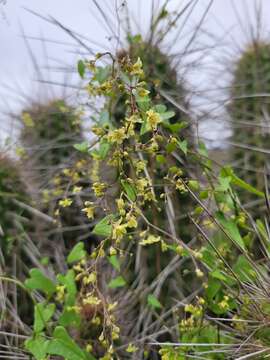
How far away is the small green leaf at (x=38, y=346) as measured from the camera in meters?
0.90

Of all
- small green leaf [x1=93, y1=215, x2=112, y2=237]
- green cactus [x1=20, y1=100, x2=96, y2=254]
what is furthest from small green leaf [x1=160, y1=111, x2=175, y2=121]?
green cactus [x1=20, y1=100, x2=96, y2=254]

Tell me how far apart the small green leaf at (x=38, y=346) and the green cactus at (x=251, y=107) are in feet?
3.12

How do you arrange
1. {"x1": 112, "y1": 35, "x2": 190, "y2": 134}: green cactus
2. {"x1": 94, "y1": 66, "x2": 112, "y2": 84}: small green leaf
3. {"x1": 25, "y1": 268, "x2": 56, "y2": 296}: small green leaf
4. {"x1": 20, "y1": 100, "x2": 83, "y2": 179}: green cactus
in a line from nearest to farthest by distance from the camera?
{"x1": 94, "y1": 66, "x2": 112, "y2": 84}: small green leaf, {"x1": 25, "y1": 268, "x2": 56, "y2": 296}: small green leaf, {"x1": 112, "y1": 35, "x2": 190, "y2": 134}: green cactus, {"x1": 20, "y1": 100, "x2": 83, "y2": 179}: green cactus

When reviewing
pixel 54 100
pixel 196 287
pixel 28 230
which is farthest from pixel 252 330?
pixel 54 100

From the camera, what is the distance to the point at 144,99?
0.83 metres

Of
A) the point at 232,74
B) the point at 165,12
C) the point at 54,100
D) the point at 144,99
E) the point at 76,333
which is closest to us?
the point at 144,99

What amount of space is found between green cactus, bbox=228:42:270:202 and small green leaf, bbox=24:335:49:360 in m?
0.95

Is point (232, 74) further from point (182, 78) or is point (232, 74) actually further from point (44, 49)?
point (44, 49)

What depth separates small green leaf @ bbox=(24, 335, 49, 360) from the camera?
901 mm

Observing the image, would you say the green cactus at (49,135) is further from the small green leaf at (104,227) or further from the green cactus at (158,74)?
the small green leaf at (104,227)

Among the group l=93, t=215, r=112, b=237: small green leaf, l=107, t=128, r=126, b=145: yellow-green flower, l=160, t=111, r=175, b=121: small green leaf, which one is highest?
l=160, t=111, r=175, b=121: small green leaf

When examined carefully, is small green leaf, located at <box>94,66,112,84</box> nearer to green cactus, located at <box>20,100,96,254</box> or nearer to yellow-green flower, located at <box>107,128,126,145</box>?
yellow-green flower, located at <box>107,128,126,145</box>

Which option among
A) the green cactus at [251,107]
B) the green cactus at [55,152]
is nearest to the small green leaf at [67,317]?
the green cactus at [55,152]

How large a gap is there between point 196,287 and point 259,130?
0.62 m
